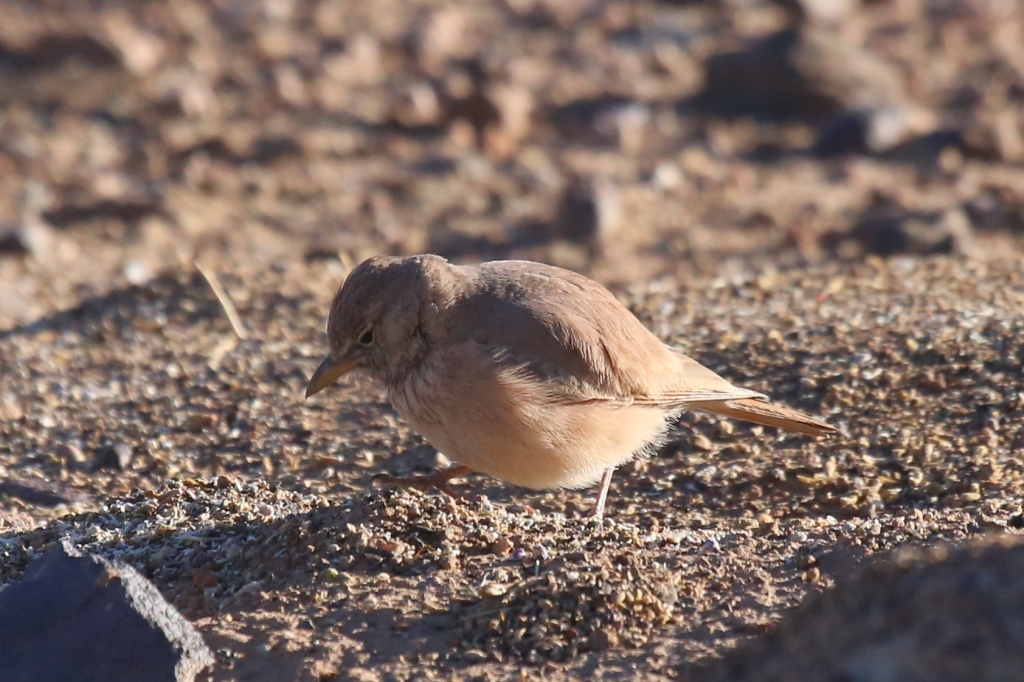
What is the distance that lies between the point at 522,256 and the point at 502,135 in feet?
8.64

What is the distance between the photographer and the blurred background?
10188 mm

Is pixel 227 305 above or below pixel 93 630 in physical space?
above

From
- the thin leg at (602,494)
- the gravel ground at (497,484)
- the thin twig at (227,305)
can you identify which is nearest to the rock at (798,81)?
the gravel ground at (497,484)

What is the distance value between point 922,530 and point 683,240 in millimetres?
5874

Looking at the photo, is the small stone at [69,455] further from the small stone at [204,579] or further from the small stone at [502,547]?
the small stone at [502,547]

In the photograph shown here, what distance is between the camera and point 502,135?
12148 millimetres

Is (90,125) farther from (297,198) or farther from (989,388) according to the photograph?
(989,388)

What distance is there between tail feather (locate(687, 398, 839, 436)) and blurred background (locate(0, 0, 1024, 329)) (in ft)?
11.7

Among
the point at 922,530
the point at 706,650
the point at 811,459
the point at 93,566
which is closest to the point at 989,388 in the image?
the point at 811,459

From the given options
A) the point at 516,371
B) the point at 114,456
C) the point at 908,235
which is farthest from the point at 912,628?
the point at 908,235

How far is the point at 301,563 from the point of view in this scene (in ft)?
14.8

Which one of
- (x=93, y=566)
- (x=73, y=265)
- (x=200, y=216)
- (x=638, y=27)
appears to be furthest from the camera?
(x=638, y=27)

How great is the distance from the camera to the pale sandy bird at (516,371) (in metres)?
5.32

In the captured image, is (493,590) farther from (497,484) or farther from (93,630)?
(497,484)
